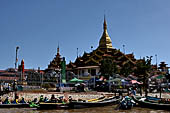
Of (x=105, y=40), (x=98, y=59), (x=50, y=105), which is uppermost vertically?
(x=105, y=40)

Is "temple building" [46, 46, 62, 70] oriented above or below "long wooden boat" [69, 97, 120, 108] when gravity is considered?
above

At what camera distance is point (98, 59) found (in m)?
59.3

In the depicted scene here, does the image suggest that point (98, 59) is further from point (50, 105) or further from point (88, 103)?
point (50, 105)

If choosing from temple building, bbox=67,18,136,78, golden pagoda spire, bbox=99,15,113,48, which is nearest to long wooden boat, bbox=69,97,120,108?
temple building, bbox=67,18,136,78

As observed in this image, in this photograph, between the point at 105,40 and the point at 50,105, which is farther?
the point at 105,40

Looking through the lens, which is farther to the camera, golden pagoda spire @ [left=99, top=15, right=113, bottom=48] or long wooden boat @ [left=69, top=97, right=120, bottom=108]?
golden pagoda spire @ [left=99, top=15, right=113, bottom=48]

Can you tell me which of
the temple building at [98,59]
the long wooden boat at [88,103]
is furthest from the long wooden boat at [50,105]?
the temple building at [98,59]

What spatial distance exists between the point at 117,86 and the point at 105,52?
24.4 metres

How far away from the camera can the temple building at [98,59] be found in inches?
2190

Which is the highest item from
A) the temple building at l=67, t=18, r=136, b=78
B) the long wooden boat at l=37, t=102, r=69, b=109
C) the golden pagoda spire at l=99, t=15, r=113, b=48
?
the golden pagoda spire at l=99, t=15, r=113, b=48

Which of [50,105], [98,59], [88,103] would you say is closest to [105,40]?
[98,59]

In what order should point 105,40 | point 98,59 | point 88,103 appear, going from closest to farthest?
point 88,103, point 98,59, point 105,40

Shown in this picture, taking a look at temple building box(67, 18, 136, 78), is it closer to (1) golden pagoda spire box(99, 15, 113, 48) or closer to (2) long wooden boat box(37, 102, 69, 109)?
(1) golden pagoda spire box(99, 15, 113, 48)

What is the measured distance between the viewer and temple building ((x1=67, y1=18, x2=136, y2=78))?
55625 mm
